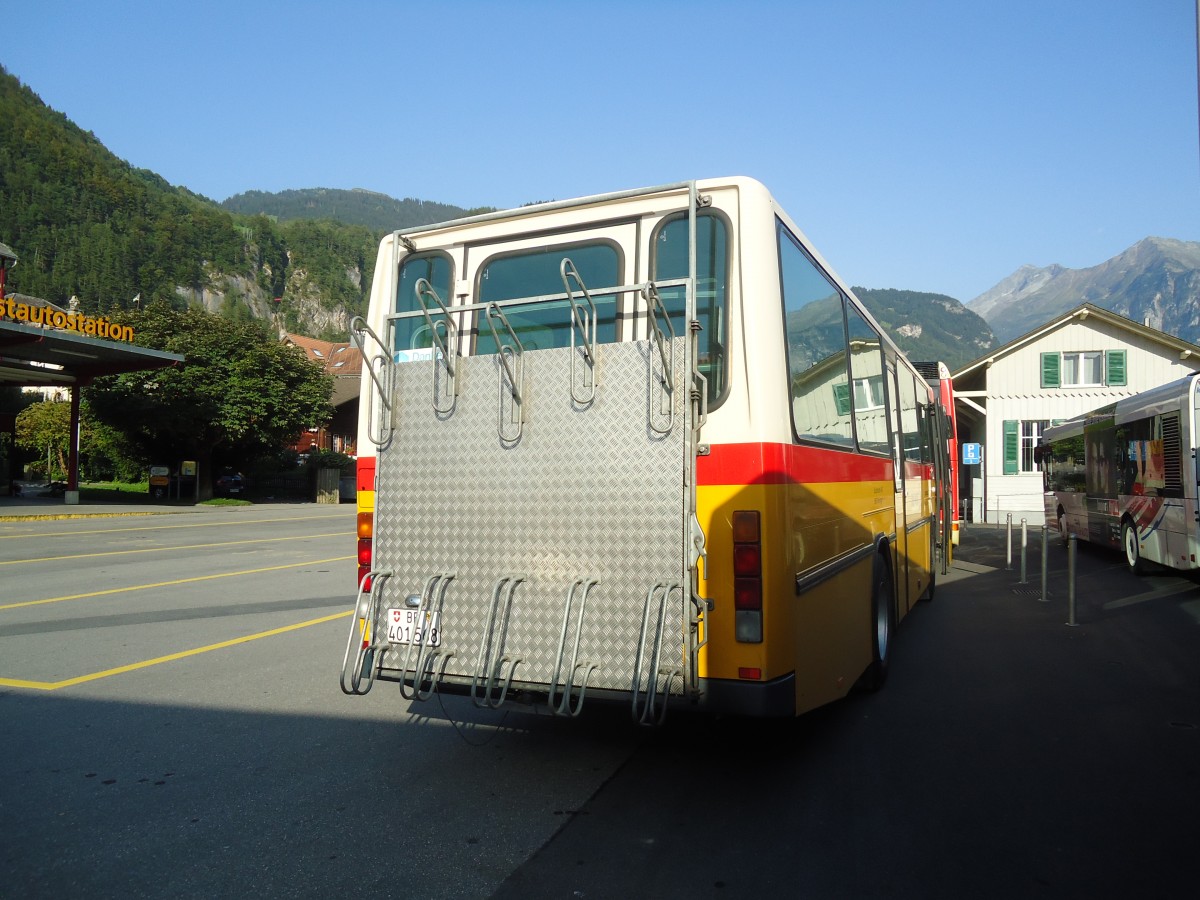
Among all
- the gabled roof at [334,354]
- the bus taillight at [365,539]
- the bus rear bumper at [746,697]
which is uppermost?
the gabled roof at [334,354]

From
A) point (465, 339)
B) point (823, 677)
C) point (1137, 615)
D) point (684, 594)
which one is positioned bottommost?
point (1137, 615)

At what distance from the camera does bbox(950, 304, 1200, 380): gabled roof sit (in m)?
31.2

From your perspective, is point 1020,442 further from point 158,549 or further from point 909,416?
point 158,549

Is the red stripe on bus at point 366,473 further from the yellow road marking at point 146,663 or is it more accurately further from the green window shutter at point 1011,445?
the green window shutter at point 1011,445

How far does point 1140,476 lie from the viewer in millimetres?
14766

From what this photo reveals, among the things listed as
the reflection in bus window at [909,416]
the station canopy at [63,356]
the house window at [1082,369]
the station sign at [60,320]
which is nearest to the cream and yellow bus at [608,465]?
the reflection in bus window at [909,416]

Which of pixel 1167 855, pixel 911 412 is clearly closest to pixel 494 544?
pixel 1167 855

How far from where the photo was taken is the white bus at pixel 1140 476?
12.8 metres

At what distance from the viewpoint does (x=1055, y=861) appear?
12.5 ft

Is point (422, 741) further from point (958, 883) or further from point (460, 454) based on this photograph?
point (958, 883)

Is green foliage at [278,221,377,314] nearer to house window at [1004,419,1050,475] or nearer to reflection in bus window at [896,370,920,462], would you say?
house window at [1004,419,1050,475]

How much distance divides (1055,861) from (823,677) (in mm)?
1363

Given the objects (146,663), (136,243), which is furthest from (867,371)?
(136,243)

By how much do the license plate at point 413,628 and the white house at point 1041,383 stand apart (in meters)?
31.3
